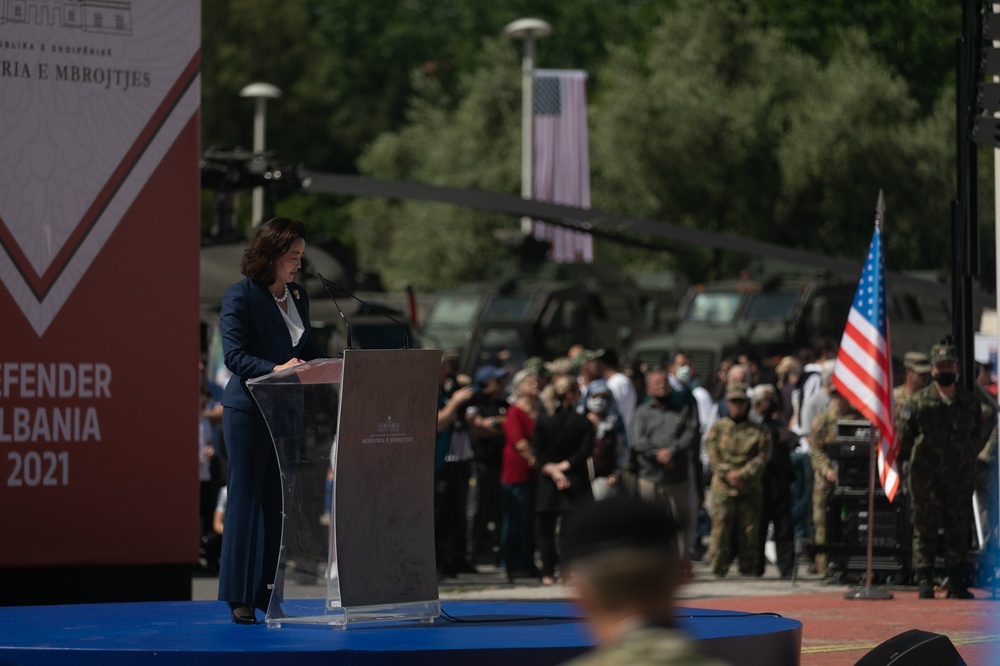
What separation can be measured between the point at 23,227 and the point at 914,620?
634 cm

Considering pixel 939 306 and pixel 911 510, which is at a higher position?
pixel 939 306

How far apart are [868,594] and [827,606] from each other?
0.64 metres

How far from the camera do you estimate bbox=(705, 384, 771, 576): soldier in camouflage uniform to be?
49.3 feet

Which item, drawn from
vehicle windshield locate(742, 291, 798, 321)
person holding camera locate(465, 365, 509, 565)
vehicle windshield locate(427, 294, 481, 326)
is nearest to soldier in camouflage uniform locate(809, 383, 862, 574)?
person holding camera locate(465, 365, 509, 565)

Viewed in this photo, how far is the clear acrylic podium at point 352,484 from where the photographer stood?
736 cm

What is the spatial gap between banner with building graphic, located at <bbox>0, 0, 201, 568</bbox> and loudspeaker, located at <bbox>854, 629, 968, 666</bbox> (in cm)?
461

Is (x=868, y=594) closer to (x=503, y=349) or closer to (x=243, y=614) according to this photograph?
(x=243, y=614)

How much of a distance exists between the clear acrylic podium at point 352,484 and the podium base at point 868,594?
6275 millimetres

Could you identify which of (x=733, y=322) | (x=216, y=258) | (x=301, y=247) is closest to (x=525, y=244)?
(x=733, y=322)

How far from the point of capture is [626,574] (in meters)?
3.24

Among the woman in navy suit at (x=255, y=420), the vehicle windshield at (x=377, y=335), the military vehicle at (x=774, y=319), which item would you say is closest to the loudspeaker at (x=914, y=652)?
the woman in navy suit at (x=255, y=420)

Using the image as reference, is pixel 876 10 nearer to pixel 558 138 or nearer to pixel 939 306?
pixel 558 138

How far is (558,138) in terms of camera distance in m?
37.7

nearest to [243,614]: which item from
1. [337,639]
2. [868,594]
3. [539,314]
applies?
[337,639]
